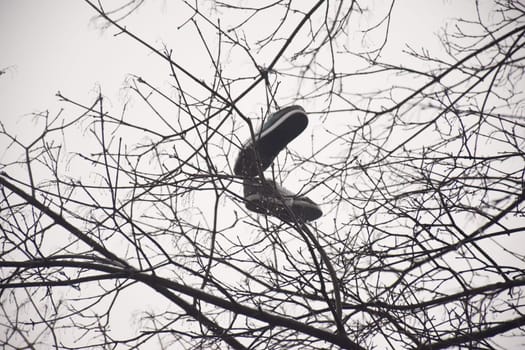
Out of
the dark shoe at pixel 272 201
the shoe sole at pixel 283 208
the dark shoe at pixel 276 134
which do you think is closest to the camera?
the dark shoe at pixel 272 201

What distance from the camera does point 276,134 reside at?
223cm

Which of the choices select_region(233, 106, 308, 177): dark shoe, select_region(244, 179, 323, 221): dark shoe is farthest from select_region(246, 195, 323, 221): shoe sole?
select_region(233, 106, 308, 177): dark shoe

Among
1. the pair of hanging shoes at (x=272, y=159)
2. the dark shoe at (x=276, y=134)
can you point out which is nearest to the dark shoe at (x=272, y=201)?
the pair of hanging shoes at (x=272, y=159)

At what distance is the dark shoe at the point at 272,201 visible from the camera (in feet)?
5.70

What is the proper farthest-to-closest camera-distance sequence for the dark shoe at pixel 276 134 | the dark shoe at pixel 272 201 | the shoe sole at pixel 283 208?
the dark shoe at pixel 276 134 < the shoe sole at pixel 283 208 < the dark shoe at pixel 272 201

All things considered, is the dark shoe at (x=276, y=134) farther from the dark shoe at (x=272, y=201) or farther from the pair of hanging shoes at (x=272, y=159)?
the dark shoe at (x=272, y=201)

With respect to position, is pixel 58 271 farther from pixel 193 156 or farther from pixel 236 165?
pixel 236 165

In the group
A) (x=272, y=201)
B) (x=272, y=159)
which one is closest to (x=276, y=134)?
(x=272, y=159)

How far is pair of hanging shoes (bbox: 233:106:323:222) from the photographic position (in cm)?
193

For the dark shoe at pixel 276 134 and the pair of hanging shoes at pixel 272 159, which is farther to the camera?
the dark shoe at pixel 276 134

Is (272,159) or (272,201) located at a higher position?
(272,159)

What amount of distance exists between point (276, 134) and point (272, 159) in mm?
145

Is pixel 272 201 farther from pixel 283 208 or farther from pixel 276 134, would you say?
pixel 276 134

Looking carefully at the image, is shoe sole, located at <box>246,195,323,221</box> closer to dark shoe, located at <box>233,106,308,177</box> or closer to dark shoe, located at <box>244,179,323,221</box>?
dark shoe, located at <box>244,179,323,221</box>
